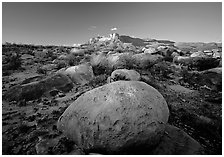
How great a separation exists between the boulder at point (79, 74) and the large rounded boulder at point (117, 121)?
14.9ft

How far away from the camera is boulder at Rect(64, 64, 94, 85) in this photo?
8.70m

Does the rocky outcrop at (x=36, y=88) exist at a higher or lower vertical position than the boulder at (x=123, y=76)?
lower


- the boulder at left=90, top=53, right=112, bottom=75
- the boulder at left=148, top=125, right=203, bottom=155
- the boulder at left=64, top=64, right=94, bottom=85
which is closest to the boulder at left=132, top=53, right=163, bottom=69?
the boulder at left=90, top=53, right=112, bottom=75

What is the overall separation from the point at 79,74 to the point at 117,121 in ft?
19.5

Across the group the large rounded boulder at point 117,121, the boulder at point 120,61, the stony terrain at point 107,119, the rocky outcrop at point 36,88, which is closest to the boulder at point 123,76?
the stony terrain at point 107,119

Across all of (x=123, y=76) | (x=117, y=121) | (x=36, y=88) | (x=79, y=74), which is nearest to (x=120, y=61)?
(x=79, y=74)

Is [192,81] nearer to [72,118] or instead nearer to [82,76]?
[82,76]

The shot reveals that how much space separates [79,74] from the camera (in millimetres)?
9039

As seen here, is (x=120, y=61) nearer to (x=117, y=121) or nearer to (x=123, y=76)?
(x=123, y=76)

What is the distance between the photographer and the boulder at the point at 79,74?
870 cm

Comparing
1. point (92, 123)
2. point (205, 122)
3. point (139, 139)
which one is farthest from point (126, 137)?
point (205, 122)

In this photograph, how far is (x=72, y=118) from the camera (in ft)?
13.4

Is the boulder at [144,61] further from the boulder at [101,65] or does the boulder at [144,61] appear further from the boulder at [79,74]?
the boulder at [79,74]

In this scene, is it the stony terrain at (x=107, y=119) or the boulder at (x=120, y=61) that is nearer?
the stony terrain at (x=107, y=119)
